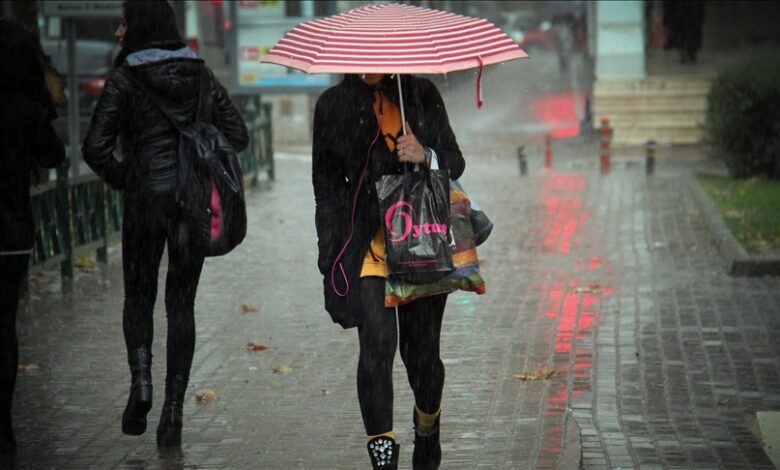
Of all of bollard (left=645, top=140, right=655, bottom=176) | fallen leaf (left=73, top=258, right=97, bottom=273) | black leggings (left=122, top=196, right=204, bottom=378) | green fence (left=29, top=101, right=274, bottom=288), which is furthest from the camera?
bollard (left=645, top=140, right=655, bottom=176)

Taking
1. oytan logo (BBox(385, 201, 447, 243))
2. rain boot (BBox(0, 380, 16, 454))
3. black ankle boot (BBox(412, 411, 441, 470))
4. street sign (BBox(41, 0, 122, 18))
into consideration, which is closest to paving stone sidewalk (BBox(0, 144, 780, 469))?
rain boot (BBox(0, 380, 16, 454))

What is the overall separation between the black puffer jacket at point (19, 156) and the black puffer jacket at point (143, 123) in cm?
36

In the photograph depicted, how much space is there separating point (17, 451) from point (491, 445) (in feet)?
7.14

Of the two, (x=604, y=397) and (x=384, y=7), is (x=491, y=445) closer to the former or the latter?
(x=604, y=397)

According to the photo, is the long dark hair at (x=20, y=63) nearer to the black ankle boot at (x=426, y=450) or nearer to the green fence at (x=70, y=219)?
the black ankle boot at (x=426, y=450)

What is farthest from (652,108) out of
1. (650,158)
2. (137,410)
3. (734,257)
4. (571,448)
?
(137,410)

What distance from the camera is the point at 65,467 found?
6371mm

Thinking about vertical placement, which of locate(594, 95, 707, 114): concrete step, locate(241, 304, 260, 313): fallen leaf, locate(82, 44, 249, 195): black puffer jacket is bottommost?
locate(594, 95, 707, 114): concrete step

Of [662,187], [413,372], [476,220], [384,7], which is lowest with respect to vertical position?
[662,187]

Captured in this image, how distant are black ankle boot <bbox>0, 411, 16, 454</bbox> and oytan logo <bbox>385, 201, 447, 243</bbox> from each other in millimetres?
2238

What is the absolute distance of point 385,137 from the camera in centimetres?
555

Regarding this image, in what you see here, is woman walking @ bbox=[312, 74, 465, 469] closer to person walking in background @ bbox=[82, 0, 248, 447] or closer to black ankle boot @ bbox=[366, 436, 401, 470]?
black ankle boot @ bbox=[366, 436, 401, 470]

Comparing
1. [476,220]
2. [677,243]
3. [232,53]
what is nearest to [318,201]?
[476,220]

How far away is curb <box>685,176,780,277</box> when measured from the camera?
1115 cm
